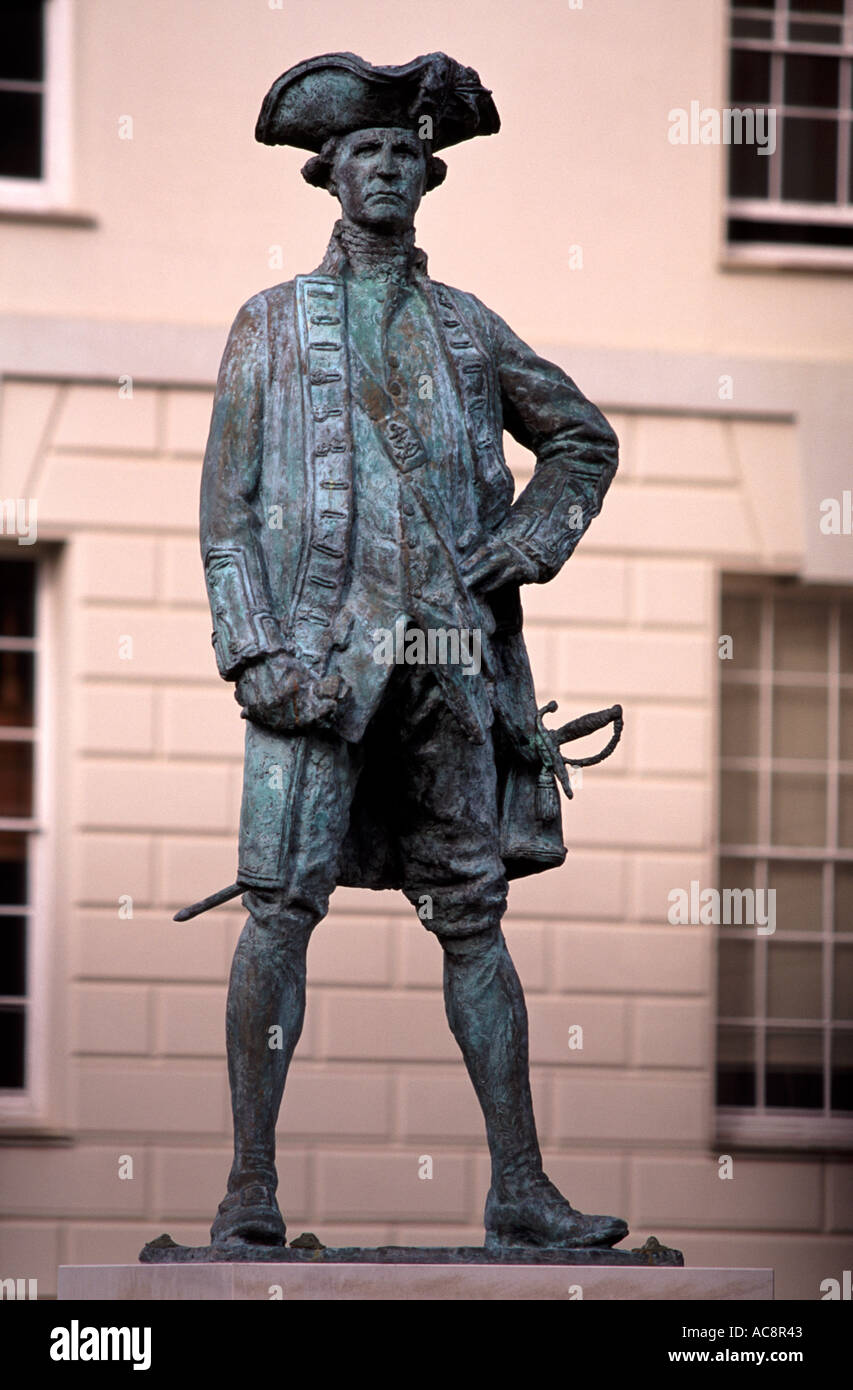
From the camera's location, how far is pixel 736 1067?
14.0 meters

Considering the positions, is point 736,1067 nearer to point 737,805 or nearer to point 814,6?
point 737,805

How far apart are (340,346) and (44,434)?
6111mm

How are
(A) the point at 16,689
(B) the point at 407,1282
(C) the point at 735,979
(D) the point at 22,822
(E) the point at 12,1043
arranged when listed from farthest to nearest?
(C) the point at 735,979 < (A) the point at 16,689 < (D) the point at 22,822 < (E) the point at 12,1043 < (B) the point at 407,1282

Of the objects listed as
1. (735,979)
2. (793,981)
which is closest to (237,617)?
(735,979)

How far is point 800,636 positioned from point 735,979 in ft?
5.31

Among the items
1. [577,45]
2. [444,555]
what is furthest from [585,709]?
[444,555]

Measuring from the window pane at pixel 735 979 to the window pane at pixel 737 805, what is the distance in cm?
47

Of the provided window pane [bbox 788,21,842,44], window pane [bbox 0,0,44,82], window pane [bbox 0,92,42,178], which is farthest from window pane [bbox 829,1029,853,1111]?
window pane [bbox 0,0,44,82]

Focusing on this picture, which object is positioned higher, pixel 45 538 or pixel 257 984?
pixel 45 538

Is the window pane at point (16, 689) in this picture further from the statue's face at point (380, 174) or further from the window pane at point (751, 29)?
the statue's face at point (380, 174)

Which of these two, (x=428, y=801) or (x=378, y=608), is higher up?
(x=378, y=608)

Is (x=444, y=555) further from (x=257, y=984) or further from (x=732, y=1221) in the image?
(x=732, y=1221)

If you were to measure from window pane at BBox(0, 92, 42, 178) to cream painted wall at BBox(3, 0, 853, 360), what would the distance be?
0.26m
